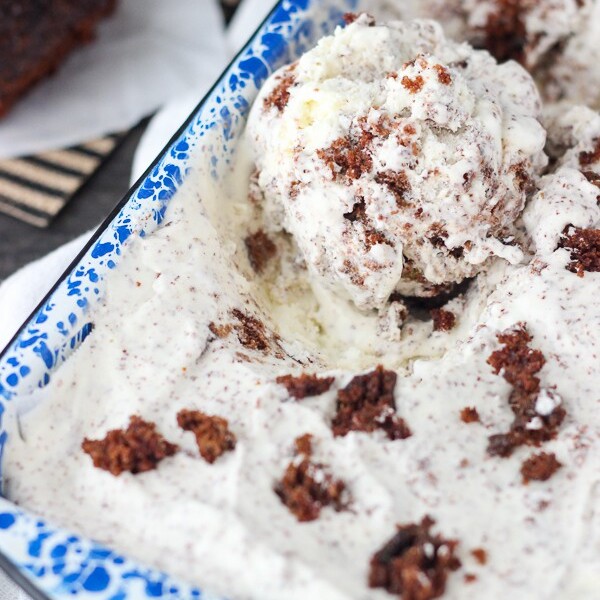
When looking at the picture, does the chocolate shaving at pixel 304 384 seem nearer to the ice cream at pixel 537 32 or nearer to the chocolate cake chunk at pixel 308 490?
the chocolate cake chunk at pixel 308 490

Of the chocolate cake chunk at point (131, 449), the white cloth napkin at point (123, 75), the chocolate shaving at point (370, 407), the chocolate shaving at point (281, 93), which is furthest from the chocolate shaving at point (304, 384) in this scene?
the white cloth napkin at point (123, 75)

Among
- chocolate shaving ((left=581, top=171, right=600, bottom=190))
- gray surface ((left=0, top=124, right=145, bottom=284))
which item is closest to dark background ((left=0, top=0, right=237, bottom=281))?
gray surface ((left=0, top=124, right=145, bottom=284))

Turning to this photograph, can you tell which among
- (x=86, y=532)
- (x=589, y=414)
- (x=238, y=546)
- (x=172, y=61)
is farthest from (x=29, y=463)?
(x=172, y=61)

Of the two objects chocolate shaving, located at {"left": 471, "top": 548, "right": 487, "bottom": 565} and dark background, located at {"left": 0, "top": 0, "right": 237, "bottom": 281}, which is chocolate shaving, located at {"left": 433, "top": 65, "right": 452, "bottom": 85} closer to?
chocolate shaving, located at {"left": 471, "top": 548, "right": 487, "bottom": 565}

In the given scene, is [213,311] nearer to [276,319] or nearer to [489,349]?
[276,319]

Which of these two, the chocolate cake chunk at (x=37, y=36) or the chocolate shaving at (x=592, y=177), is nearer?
the chocolate shaving at (x=592, y=177)

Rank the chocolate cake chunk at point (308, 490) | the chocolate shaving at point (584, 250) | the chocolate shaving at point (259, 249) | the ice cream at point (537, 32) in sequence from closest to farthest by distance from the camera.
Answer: the chocolate cake chunk at point (308, 490)
the chocolate shaving at point (584, 250)
the chocolate shaving at point (259, 249)
the ice cream at point (537, 32)

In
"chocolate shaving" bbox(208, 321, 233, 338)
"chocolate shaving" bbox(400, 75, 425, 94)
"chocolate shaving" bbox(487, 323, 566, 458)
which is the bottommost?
"chocolate shaving" bbox(208, 321, 233, 338)
